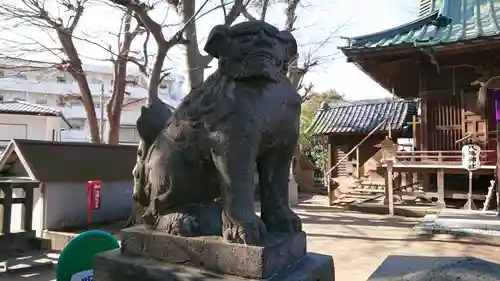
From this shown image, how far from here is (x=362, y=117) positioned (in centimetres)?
1767

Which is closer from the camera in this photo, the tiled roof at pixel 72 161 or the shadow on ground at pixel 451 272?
the shadow on ground at pixel 451 272

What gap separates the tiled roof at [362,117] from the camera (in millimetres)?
16828

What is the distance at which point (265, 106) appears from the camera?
6.46 feet

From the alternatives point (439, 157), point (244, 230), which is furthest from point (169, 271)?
point (439, 157)

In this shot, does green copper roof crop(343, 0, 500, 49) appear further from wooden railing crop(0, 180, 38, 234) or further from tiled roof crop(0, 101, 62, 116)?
tiled roof crop(0, 101, 62, 116)

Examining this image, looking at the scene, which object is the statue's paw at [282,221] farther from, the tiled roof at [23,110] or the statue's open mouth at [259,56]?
the tiled roof at [23,110]

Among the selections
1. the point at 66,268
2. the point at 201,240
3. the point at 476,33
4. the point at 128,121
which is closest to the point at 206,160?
the point at 201,240

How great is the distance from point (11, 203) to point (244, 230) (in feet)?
20.1

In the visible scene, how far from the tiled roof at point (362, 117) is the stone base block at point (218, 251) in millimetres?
14960

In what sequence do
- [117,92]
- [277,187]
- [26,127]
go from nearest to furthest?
1. [277,187]
2. [117,92]
3. [26,127]

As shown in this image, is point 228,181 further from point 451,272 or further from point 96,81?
point 96,81

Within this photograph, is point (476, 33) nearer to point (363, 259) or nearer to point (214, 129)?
point (363, 259)

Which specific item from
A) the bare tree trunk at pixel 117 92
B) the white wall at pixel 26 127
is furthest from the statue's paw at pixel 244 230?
the white wall at pixel 26 127

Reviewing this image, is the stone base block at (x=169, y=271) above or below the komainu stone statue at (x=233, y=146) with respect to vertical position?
below
